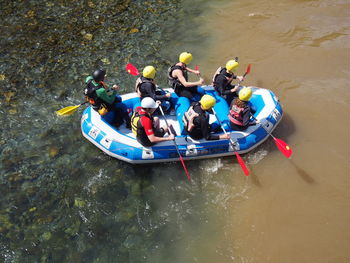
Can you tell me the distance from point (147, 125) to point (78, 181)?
2112mm

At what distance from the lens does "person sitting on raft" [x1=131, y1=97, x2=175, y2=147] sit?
552 centimetres

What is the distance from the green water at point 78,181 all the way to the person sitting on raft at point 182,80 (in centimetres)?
173

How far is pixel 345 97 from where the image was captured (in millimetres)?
7793

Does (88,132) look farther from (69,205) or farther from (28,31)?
(28,31)

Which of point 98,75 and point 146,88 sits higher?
point 98,75

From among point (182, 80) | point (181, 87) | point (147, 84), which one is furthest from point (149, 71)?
point (181, 87)

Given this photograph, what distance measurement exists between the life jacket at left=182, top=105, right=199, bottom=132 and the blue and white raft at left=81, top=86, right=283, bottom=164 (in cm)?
31

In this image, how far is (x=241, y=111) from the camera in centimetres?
604

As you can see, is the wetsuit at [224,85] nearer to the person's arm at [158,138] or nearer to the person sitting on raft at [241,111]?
the person sitting on raft at [241,111]

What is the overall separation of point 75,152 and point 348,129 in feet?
21.8

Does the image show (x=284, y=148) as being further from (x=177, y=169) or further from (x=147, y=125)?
(x=147, y=125)

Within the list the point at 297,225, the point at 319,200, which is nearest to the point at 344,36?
the point at 319,200

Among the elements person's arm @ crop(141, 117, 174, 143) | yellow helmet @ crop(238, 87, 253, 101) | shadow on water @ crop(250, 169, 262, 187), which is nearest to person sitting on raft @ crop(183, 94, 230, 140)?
person's arm @ crop(141, 117, 174, 143)

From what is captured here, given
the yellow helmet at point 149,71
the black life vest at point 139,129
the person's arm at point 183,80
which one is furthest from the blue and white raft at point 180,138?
the yellow helmet at point 149,71
